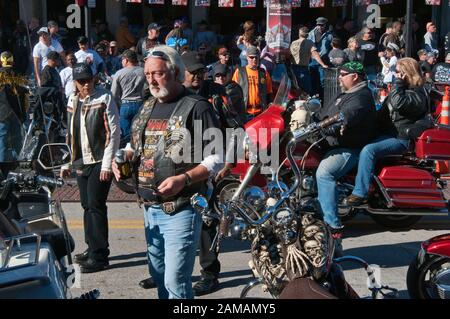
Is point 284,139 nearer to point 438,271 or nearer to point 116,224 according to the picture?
point 116,224

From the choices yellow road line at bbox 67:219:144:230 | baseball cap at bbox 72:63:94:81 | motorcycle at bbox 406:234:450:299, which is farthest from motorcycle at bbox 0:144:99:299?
yellow road line at bbox 67:219:144:230

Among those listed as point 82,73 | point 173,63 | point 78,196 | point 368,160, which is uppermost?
point 173,63

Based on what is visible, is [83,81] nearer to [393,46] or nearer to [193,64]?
[193,64]

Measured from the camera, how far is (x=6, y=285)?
2.86 meters

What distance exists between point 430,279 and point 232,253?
7.72 ft

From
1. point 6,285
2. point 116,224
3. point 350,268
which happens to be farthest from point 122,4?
point 6,285

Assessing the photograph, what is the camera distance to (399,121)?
24.7 ft

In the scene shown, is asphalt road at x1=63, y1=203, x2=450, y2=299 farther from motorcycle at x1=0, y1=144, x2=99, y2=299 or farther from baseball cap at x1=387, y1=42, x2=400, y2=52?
baseball cap at x1=387, y1=42, x2=400, y2=52

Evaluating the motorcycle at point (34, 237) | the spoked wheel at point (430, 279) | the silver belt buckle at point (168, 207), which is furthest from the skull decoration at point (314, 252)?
the spoked wheel at point (430, 279)

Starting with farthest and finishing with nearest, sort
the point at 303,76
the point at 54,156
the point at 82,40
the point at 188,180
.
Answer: the point at 303,76 → the point at 82,40 → the point at 54,156 → the point at 188,180

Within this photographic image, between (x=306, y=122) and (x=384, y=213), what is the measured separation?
1217mm

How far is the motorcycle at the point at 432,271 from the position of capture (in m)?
4.91

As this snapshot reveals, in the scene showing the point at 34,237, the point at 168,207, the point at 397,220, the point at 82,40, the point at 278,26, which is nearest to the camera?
the point at 34,237

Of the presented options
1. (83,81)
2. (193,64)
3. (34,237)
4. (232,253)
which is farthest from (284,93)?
(34,237)
